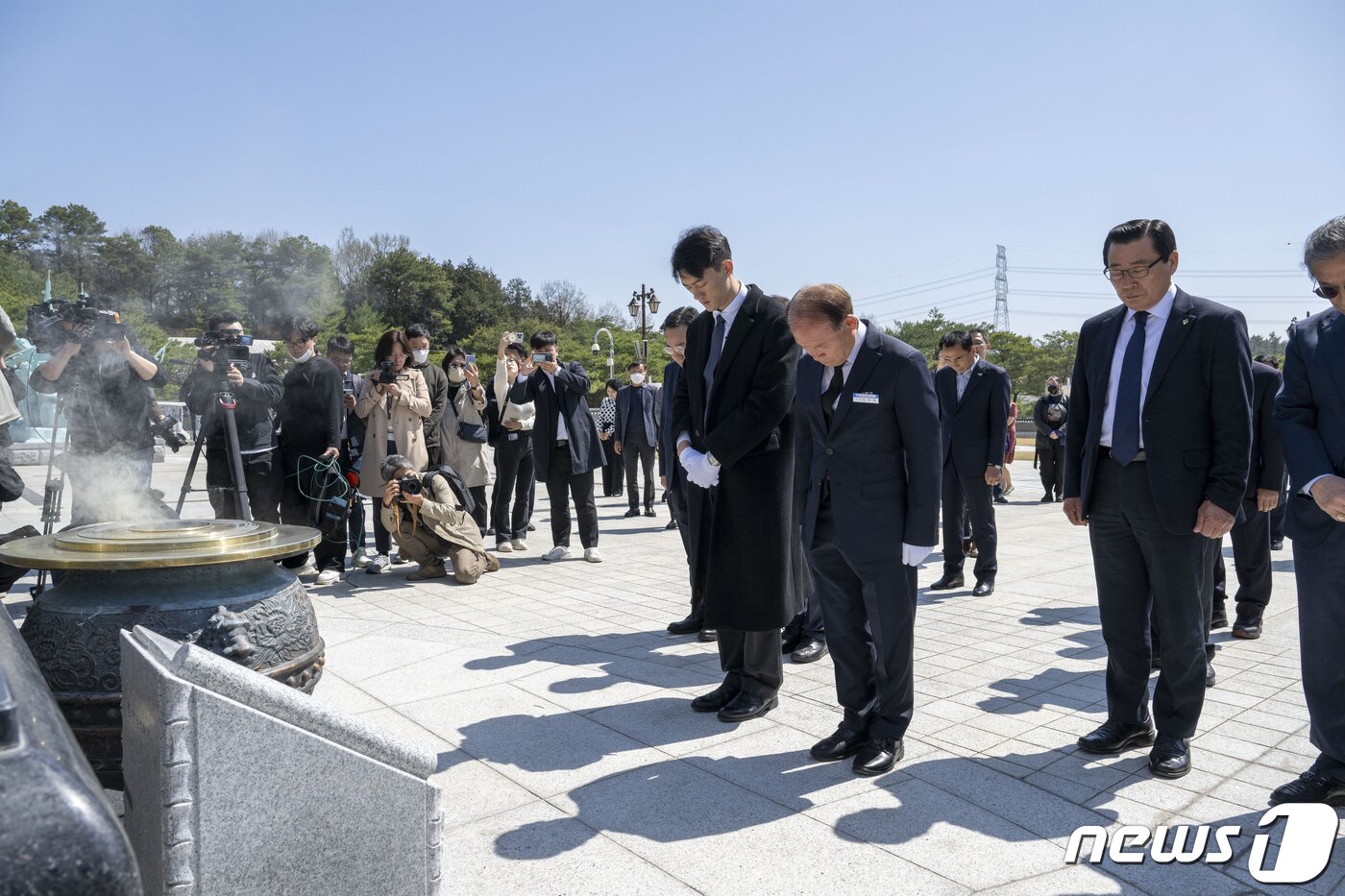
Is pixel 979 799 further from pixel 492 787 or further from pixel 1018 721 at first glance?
pixel 492 787

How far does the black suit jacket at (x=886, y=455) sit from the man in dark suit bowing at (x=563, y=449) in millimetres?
5104

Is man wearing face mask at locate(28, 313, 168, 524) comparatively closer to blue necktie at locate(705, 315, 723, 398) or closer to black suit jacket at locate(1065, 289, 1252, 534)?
blue necktie at locate(705, 315, 723, 398)

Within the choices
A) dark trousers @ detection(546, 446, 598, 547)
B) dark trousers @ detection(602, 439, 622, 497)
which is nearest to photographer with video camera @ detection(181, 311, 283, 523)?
dark trousers @ detection(546, 446, 598, 547)

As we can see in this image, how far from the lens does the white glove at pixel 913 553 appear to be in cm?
335

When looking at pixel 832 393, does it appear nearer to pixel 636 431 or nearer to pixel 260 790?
pixel 260 790

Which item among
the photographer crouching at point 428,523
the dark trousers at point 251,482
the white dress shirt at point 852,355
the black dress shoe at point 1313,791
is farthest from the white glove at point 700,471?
the dark trousers at point 251,482

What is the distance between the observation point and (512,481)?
9.39 m

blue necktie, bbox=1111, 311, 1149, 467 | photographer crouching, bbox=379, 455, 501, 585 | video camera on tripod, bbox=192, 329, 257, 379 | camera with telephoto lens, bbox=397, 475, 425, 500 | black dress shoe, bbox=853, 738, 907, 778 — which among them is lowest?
black dress shoe, bbox=853, 738, 907, 778

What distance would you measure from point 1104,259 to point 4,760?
3606 mm

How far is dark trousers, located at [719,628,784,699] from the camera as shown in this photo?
412 centimetres

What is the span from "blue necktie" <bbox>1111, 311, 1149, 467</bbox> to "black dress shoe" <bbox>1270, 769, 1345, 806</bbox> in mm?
1200

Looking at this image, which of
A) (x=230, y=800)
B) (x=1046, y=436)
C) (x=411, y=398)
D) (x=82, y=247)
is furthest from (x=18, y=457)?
(x=230, y=800)

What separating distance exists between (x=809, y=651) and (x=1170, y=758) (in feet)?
6.83

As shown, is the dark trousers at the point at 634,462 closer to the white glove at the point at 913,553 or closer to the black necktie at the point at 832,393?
the black necktie at the point at 832,393
